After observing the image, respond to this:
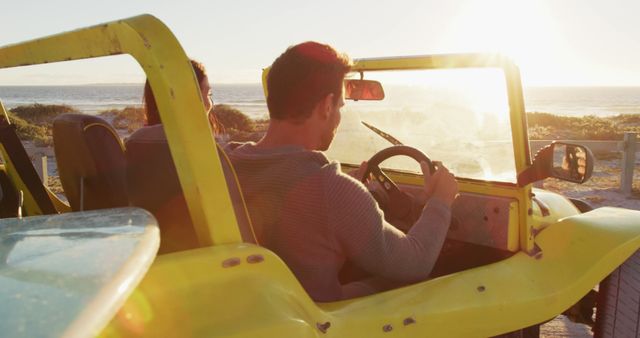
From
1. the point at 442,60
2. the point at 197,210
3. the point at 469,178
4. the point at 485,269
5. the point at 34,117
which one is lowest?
the point at 34,117

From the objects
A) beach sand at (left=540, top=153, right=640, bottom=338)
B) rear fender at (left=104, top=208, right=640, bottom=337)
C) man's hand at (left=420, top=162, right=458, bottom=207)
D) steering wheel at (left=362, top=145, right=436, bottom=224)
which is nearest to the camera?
rear fender at (left=104, top=208, right=640, bottom=337)

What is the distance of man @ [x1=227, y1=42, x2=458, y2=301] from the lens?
6.67 ft

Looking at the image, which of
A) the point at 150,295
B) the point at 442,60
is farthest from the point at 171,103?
the point at 442,60

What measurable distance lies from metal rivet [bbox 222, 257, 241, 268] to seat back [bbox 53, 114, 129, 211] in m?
1.51

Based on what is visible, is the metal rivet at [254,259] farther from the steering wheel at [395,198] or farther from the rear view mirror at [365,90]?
the rear view mirror at [365,90]

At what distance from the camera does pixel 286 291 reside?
1771 millimetres

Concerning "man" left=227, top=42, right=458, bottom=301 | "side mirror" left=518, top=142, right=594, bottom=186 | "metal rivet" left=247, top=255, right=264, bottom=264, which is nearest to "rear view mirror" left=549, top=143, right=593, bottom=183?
"side mirror" left=518, top=142, right=594, bottom=186

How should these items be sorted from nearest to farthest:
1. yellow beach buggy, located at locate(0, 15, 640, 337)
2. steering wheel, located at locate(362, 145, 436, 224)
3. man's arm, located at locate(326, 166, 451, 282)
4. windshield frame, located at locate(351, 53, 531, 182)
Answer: yellow beach buggy, located at locate(0, 15, 640, 337)
man's arm, located at locate(326, 166, 451, 282)
windshield frame, located at locate(351, 53, 531, 182)
steering wheel, located at locate(362, 145, 436, 224)

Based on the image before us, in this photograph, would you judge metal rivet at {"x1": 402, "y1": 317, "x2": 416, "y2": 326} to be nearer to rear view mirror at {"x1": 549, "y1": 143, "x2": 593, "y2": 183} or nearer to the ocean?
rear view mirror at {"x1": 549, "y1": 143, "x2": 593, "y2": 183}

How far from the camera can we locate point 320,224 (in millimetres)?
2072

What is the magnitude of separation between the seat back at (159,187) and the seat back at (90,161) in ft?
0.48

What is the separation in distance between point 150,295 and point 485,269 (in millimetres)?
1489

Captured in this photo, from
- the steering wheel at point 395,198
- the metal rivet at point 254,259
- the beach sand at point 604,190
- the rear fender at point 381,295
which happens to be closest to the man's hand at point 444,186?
the rear fender at point 381,295

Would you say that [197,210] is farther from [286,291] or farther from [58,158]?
[58,158]
